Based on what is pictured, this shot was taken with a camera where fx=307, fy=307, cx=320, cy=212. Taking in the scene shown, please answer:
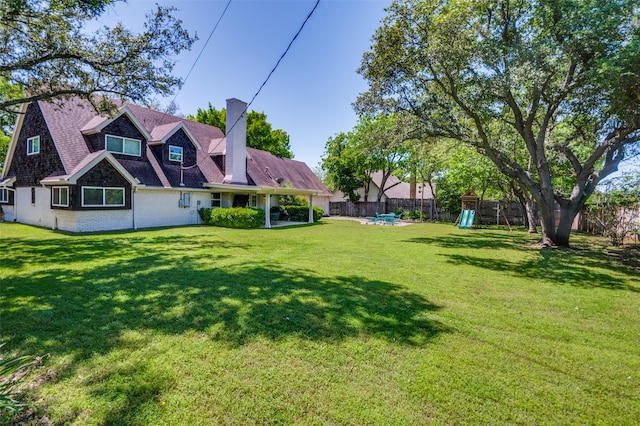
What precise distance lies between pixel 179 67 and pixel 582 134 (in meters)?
15.2

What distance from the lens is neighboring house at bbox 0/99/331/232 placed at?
13.6 m

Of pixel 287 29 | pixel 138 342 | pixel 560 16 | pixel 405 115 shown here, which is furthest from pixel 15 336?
pixel 560 16

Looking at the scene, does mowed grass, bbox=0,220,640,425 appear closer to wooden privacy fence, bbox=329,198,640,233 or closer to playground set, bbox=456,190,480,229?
playground set, bbox=456,190,480,229

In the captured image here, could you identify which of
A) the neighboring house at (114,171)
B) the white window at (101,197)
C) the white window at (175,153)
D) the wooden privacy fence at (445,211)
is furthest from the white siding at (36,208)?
the wooden privacy fence at (445,211)

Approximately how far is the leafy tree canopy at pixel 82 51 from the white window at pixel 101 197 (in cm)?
440

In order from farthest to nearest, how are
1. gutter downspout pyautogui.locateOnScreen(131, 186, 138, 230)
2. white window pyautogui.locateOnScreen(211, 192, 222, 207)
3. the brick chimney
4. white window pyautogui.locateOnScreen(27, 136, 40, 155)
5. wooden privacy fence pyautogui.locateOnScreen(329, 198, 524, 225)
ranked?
wooden privacy fence pyautogui.locateOnScreen(329, 198, 524, 225)
white window pyautogui.locateOnScreen(211, 192, 222, 207)
the brick chimney
white window pyautogui.locateOnScreen(27, 136, 40, 155)
gutter downspout pyautogui.locateOnScreen(131, 186, 138, 230)

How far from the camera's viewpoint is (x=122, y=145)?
15.7 m

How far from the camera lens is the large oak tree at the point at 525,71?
27.0 ft

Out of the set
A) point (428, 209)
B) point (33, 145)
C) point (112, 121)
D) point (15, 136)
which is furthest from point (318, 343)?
point (428, 209)

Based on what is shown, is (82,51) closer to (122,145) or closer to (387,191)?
(122,145)

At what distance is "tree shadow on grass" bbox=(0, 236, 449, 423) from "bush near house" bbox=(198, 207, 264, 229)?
354 inches

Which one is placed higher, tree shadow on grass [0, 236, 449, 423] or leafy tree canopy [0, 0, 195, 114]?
leafy tree canopy [0, 0, 195, 114]

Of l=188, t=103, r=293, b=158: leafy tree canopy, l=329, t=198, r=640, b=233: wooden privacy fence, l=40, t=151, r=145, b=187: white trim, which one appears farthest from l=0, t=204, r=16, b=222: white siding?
l=329, t=198, r=640, b=233: wooden privacy fence

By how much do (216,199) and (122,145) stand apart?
5.73 meters
